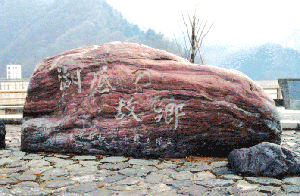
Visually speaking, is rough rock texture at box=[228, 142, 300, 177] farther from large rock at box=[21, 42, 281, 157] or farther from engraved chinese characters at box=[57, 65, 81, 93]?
engraved chinese characters at box=[57, 65, 81, 93]

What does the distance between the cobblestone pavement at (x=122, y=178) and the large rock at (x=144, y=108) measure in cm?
31

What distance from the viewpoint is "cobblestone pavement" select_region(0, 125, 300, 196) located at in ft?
10.3

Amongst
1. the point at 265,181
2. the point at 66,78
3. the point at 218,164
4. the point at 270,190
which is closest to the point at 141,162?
the point at 218,164

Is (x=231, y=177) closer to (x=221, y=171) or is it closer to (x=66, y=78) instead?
(x=221, y=171)

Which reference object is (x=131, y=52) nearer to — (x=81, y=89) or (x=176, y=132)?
(x=81, y=89)

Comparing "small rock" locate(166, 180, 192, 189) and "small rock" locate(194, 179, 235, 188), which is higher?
"small rock" locate(166, 180, 192, 189)

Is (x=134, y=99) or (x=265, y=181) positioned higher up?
(x=134, y=99)

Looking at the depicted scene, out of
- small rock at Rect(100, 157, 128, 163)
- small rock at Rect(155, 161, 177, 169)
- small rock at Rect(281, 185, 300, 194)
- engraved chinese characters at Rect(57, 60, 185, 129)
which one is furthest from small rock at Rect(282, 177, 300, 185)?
small rock at Rect(100, 157, 128, 163)

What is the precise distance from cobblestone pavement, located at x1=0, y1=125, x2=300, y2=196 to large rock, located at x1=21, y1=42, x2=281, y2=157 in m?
0.31

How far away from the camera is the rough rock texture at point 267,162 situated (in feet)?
11.8

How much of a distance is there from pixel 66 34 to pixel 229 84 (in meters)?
113

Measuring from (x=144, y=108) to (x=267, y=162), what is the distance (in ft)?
6.32

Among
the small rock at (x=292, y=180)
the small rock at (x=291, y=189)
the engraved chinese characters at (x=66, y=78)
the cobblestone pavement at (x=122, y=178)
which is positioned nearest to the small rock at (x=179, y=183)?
the cobblestone pavement at (x=122, y=178)

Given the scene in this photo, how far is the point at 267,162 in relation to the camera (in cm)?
364
